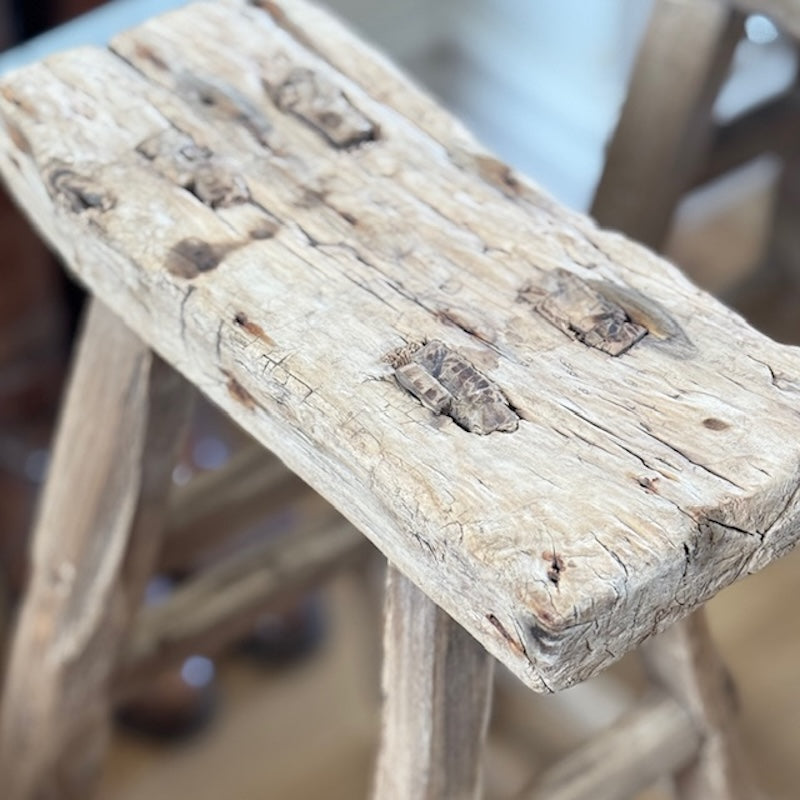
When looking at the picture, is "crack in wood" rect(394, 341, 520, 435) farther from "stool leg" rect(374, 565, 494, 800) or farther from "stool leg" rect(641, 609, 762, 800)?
"stool leg" rect(641, 609, 762, 800)

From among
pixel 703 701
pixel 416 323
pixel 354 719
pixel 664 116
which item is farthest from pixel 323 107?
pixel 354 719

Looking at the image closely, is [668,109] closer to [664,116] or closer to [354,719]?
[664,116]

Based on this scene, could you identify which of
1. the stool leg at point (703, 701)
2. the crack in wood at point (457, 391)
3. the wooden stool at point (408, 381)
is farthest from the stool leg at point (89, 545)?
the stool leg at point (703, 701)

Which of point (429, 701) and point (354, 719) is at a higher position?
point (429, 701)

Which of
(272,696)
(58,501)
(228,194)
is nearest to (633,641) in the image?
(228,194)

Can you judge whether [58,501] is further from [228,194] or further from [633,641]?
[633,641]

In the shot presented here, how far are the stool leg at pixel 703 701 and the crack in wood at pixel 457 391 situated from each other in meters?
0.29

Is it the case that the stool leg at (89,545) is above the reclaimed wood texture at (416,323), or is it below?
below

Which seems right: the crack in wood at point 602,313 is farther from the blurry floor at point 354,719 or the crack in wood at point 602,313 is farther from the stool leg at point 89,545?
the blurry floor at point 354,719

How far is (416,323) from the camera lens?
0.73 metres

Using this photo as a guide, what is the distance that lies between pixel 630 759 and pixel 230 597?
428mm

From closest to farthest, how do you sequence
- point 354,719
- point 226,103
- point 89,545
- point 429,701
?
point 429,701
point 226,103
point 89,545
point 354,719

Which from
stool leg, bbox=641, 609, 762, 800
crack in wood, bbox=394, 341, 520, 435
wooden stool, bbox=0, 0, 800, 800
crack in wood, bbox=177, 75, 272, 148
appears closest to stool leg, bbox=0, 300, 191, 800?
wooden stool, bbox=0, 0, 800, 800

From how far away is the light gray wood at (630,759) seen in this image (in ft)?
3.18
